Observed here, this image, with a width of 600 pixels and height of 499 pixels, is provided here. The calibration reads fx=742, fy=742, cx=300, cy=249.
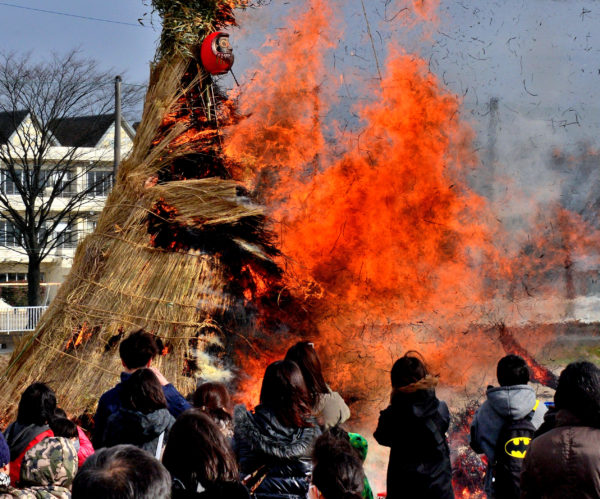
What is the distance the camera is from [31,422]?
153 inches

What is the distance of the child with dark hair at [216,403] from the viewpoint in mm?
4012

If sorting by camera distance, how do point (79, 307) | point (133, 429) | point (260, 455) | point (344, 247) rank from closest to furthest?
point (260, 455)
point (133, 429)
point (79, 307)
point (344, 247)

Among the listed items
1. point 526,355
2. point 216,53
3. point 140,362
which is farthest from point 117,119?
point 140,362

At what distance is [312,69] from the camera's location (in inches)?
297

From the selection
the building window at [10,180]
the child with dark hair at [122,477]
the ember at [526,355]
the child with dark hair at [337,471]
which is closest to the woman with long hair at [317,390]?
the child with dark hair at [337,471]

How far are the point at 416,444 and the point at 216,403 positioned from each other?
1.12 m

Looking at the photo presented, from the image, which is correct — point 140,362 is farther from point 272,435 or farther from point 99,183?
point 99,183

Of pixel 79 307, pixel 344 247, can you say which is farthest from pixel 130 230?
pixel 344 247

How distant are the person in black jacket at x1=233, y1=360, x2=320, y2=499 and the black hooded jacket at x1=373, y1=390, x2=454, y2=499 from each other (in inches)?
28.2

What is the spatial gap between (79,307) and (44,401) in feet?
9.46

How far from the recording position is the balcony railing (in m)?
23.2

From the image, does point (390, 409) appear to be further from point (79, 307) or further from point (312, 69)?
point (312, 69)

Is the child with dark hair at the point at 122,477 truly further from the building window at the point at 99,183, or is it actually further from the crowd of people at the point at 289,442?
the building window at the point at 99,183

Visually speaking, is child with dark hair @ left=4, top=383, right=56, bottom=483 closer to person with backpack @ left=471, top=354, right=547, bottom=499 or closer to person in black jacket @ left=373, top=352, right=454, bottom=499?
person in black jacket @ left=373, top=352, right=454, bottom=499
